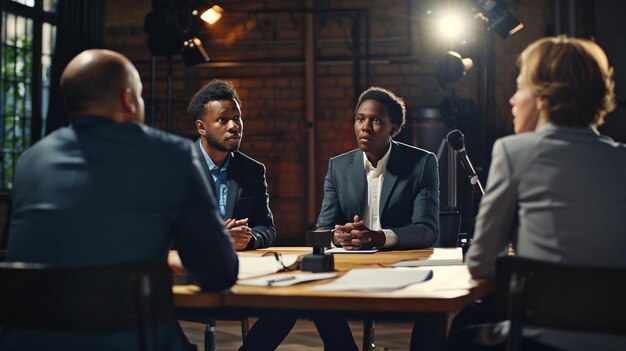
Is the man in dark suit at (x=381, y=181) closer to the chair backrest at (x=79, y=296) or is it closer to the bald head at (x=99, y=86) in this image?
the bald head at (x=99, y=86)

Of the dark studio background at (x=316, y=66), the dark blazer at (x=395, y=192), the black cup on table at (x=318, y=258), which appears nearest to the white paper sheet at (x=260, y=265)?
the black cup on table at (x=318, y=258)

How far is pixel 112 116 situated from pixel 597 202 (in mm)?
1119

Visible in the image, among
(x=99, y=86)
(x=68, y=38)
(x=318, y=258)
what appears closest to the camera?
(x=99, y=86)

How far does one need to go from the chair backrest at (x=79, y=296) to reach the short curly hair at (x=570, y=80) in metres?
1.00

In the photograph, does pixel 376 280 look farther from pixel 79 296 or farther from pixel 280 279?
pixel 79 296

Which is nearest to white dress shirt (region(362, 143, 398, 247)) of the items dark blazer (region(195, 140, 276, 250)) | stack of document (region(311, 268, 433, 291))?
dark blazer (region(195, 140, 276, 250))

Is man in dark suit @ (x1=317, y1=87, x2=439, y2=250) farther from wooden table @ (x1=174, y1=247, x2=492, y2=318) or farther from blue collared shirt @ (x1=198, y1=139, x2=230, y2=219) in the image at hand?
wooden table @ (x1=174, y1=247, x2=492, y2=318)

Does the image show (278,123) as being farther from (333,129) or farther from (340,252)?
(340,252)

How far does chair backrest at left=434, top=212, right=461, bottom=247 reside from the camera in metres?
3.57

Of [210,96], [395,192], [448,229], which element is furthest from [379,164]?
[210,96]

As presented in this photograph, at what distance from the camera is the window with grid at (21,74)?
7.05m

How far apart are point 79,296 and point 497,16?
15.9ft

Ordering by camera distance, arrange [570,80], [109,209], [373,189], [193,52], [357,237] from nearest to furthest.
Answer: [109,209] → [570,80] → [357,237] → [373,189] → [193,52]

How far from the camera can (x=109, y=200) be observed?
1729 mm
